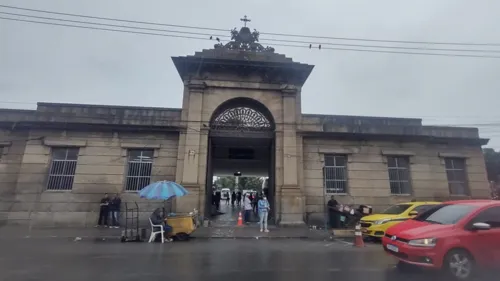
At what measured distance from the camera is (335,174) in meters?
16.1

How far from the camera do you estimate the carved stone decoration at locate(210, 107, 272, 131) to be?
16.2 m

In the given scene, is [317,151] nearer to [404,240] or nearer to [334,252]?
[334,252]

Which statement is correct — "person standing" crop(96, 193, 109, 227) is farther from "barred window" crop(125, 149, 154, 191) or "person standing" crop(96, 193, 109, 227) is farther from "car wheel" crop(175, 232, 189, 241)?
"car wheel" crop(175, 232, 189, 241)

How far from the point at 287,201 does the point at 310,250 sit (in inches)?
215

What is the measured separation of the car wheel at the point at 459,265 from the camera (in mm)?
5727

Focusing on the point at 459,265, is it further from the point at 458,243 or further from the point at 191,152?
the point at 191,152

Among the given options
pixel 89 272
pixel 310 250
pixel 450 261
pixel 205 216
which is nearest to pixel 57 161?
pixel 205 216

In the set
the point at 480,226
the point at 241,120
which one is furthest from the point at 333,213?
the point at 480,226

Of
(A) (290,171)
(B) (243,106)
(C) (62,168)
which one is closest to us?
(C) (62,168)

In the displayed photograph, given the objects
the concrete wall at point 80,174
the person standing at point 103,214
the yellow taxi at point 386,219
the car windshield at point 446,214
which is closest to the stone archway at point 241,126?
the concrete wall at point 80,174

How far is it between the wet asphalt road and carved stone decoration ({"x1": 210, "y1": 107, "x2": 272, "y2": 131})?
7.57 meters

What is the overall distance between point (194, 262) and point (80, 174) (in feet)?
35.4

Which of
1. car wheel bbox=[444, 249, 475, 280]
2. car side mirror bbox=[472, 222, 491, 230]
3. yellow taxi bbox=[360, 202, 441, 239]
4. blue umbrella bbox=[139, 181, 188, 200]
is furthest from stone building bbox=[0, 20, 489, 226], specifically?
car side mirror bbox=[472, 222, 491, 230]

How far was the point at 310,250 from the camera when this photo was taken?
9.12 metres
